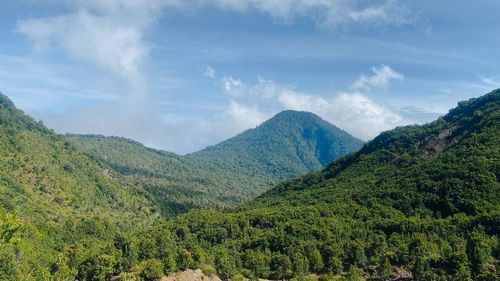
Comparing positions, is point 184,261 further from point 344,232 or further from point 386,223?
point 386,223

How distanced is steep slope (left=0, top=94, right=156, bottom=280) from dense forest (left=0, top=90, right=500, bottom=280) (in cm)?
Result: 105

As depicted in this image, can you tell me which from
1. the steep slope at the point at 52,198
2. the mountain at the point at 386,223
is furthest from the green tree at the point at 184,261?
the steep slope at the point at 52,198

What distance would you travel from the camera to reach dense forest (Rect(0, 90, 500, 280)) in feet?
167

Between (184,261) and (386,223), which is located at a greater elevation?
(386,223)

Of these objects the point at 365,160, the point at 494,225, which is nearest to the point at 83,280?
the point at 494,225

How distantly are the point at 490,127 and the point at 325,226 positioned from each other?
7534cm

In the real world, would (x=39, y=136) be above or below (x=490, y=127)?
above

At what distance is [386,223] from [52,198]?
145 metres

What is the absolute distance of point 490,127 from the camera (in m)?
108

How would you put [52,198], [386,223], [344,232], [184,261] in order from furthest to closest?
[52,198]
[386,223]
[344,232]
[184,261]

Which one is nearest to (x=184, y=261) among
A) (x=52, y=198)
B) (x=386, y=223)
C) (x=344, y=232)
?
(x=344, y=232)

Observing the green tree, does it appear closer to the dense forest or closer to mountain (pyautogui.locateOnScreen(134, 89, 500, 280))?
the dense forest

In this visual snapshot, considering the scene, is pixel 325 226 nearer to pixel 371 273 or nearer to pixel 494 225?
pixel 371 273

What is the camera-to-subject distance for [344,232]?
7662 centimetres
